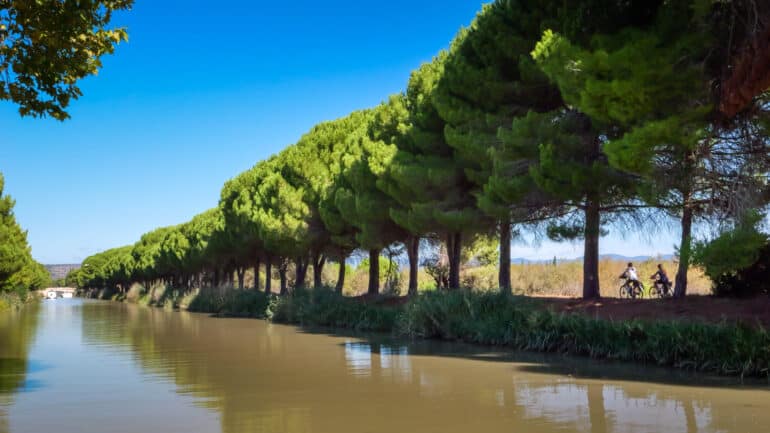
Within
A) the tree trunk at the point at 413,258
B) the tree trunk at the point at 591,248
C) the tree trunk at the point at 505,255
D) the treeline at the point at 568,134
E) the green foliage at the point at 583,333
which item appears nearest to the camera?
the green foliage at the point at 583,333

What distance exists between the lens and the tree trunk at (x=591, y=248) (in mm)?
20094

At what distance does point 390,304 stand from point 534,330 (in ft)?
38.7

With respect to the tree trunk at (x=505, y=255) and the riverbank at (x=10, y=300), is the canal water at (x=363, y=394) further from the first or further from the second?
the riverbank at (x=10, y=300)

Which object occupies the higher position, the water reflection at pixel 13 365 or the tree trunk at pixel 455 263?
the tree trunk at pixel 455 263

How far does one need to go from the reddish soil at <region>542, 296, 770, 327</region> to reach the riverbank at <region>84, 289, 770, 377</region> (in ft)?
1.57

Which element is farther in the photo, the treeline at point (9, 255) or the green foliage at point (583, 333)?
the treeline at point (9, 255)

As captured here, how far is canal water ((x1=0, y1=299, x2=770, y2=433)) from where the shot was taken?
29.7 feet

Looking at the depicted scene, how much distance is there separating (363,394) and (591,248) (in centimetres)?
1098

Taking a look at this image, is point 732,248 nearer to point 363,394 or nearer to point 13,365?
point 363,394

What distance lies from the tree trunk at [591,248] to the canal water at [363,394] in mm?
3974

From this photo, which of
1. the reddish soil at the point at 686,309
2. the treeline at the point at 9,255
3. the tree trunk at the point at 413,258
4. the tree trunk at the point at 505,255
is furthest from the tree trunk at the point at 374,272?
the treeline at the point at 9,255

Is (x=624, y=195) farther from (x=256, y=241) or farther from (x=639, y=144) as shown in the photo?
(x=256, y=241)

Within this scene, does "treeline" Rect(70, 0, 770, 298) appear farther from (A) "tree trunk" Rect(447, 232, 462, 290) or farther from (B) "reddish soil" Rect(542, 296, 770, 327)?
(B) "reddish soil" Rect(542, 296, 770, 327)

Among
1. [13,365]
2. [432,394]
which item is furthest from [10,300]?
[432,394]
